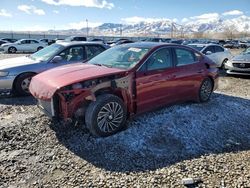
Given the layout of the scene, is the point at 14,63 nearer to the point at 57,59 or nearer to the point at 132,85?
the point at 57,59

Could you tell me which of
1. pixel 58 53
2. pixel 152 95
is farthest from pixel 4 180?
pixel 58 53

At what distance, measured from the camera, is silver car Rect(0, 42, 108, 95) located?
732cm

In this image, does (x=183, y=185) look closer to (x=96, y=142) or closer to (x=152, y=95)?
(x=96, y=142)

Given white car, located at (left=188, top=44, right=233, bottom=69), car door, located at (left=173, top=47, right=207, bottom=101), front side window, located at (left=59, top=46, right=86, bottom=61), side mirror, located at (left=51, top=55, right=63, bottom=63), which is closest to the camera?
car door, located at (left=173, top=47, right=207, bottom=101)

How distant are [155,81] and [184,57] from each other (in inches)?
54.1

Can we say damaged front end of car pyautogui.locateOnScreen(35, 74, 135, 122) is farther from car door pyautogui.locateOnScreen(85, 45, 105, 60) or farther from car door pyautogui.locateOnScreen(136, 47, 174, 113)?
car door pyautogui.locateOnScreen(85, 45, 105, 60)

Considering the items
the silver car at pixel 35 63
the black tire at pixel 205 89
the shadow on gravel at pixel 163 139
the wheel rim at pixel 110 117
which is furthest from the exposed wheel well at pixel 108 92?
the silver car at pixel 35 63

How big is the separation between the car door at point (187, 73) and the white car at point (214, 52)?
6266 mm

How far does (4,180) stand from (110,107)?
199cm

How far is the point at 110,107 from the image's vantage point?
4773 mm

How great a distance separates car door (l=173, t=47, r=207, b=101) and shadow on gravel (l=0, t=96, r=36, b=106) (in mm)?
3605

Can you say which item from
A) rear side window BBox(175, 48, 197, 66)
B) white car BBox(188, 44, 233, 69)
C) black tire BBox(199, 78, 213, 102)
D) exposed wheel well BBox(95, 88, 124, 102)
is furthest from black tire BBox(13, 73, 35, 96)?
white car BBox(188, 44, 233, 69)

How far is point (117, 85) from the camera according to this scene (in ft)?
16.0

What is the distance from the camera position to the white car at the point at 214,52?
43.0ft
